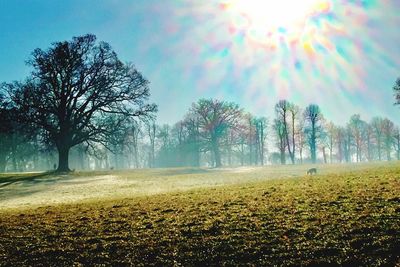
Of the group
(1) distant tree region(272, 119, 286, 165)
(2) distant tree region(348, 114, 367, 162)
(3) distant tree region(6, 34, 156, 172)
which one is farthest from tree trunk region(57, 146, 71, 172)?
(2) distant tree region(348, 114, 367, 162)

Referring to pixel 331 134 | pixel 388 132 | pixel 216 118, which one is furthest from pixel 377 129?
pixel 216 118

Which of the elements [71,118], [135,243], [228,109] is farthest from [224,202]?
[228,109]

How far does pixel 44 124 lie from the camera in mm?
54125

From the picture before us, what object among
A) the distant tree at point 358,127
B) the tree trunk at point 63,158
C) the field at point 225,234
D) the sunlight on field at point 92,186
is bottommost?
the sunlight on field at point 92,186

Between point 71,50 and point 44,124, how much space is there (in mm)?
12395

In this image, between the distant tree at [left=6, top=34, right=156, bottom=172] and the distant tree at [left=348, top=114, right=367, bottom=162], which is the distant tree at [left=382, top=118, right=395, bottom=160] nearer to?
the distant tree at [left=348, top=114, right=367, bottom=162]

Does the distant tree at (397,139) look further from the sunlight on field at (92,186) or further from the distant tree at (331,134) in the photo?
the sunlight on field at (92,186)

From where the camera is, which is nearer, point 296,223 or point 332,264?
point 332,264

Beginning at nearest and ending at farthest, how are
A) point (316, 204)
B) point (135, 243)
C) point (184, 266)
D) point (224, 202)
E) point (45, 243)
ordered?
point (184, 266) < point (135, 243) < point (45, 243) < point (316, 204) < point (224, 202)

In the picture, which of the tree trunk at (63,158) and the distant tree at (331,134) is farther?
the distant tree at (331,134)

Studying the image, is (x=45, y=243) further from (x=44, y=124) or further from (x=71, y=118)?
(x=71, y=118)

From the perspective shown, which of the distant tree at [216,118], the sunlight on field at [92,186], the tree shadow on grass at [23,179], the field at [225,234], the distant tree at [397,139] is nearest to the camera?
the field at [225,234]

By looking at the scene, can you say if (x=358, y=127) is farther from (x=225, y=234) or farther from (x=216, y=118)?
(x=225, y=234)

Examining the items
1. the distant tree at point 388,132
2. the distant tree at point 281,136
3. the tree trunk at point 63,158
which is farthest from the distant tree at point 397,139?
the tree trunk at point 63,158
